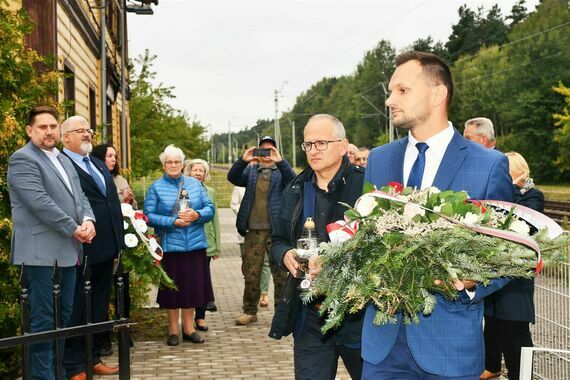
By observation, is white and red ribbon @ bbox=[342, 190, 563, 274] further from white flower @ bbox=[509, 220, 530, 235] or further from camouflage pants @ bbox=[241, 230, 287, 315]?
camouflage pants @ bbox=[241, 230, 287, 315]

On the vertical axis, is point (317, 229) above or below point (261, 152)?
below

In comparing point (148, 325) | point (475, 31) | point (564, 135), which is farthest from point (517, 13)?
point (148, 325)

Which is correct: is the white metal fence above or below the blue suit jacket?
below

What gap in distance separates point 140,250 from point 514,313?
3653mm

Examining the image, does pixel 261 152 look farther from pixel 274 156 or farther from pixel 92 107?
pixel 92 107

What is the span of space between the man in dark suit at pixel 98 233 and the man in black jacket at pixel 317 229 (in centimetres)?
280

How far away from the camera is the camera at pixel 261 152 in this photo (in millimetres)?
8966

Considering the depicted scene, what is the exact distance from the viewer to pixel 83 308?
7.96m

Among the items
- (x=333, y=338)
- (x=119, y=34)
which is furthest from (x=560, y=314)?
(x=119, y=34)

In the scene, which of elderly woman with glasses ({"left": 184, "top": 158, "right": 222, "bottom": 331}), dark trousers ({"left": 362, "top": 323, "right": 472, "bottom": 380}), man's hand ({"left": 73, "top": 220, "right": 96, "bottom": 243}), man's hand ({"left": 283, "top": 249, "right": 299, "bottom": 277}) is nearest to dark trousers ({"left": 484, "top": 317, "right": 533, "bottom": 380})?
man's hand ({"left": 283, "top": 249, "right": 299, "bottom": 277})

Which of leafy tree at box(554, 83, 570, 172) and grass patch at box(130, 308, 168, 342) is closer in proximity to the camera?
grass patch at box(130, 308, 168, 342)

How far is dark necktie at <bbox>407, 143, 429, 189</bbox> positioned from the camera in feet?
13.3

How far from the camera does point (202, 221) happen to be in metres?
9.87

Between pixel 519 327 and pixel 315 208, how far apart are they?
2.22 metres
